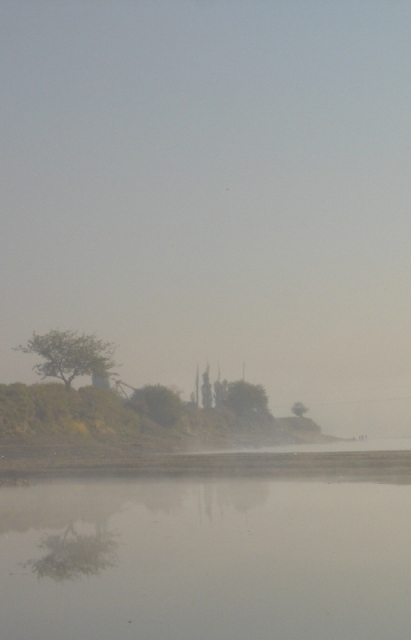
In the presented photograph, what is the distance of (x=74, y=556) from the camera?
10.9 metres

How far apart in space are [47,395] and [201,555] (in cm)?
4133

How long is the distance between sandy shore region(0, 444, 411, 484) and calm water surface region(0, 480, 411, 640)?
27.3ft

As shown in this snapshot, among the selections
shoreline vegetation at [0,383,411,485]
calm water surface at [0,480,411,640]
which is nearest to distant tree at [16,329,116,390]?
shoreline vegetation at [0,383,411,485]

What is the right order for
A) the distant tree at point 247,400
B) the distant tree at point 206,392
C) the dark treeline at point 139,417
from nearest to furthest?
the dark treeline at point 139,417 < the distant tree at point 247,400 < the distant tree at point 206,392

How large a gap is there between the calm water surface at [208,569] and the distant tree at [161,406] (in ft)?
163

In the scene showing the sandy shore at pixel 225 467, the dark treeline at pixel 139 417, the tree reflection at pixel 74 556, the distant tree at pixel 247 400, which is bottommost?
the tree reflection at pixel 74 556

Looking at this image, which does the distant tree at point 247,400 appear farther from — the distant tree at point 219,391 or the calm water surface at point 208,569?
the calm water surface at point 208,569

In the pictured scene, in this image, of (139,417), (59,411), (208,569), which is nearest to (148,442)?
(59,411)

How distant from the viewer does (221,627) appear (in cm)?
→ 715

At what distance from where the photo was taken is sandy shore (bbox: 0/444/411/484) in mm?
25580

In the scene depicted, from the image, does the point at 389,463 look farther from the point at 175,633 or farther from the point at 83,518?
the point at 175,633

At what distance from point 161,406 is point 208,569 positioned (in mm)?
57935

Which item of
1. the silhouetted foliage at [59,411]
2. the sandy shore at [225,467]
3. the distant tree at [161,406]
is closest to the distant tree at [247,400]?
the distant tree at [161,406]

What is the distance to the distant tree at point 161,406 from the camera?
66.9m
